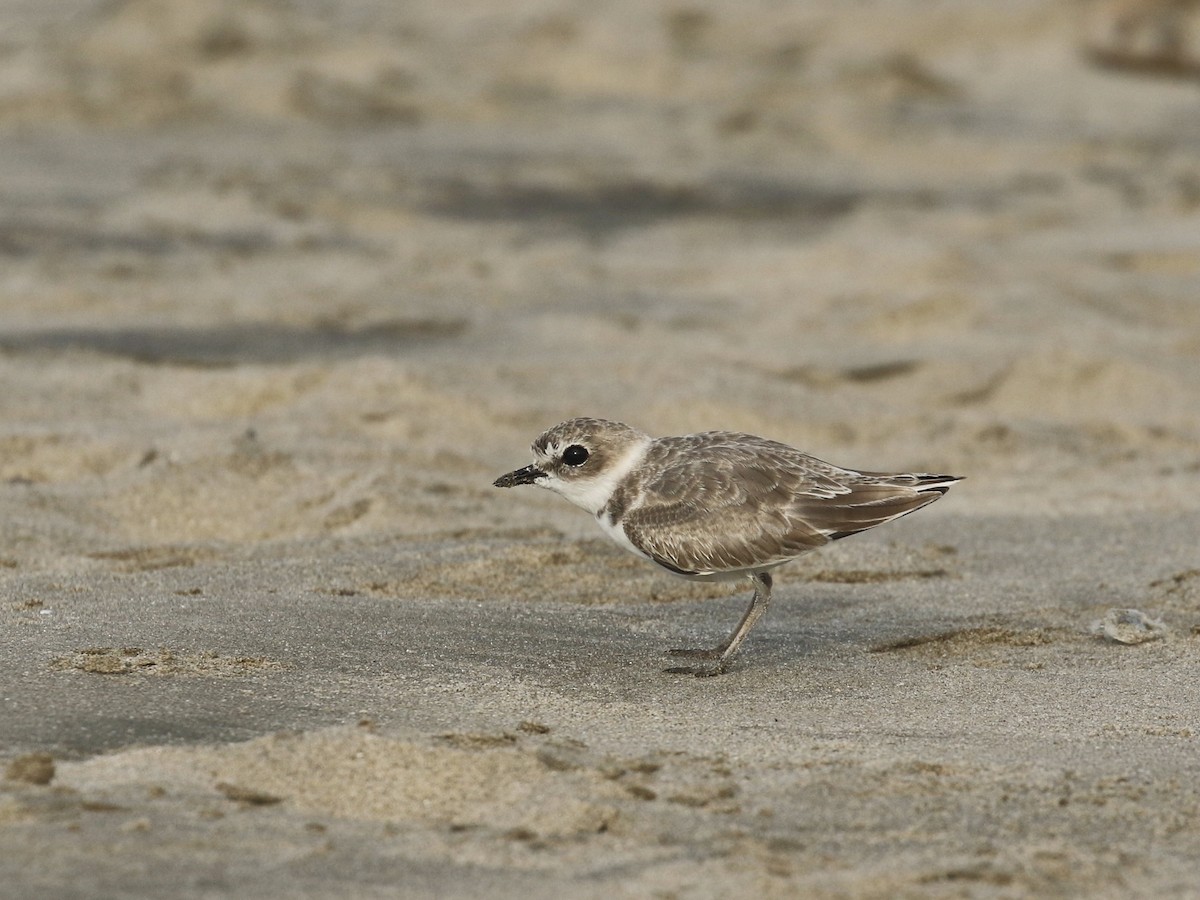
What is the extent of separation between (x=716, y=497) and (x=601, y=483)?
0.35 meters

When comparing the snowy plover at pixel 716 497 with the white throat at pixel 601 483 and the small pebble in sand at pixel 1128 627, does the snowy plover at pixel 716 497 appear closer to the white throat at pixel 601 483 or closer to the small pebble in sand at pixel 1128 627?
the white throat at pixel 601 483

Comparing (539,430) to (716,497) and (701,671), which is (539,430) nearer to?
(716,497)

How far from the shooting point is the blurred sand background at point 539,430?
133 inches

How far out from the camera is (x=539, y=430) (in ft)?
24.0

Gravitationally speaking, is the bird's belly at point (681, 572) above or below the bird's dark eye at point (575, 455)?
below

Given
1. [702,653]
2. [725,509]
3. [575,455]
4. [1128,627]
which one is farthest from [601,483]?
[1128,627]

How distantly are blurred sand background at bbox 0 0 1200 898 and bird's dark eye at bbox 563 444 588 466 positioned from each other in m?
0.49

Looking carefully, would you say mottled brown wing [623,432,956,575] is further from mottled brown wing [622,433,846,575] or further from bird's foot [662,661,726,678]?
bird's foot [662,661,726,678]

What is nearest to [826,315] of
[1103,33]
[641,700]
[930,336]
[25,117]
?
[930,336]

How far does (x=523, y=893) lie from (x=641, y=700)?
4.10 feet

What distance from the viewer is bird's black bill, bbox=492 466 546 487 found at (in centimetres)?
486

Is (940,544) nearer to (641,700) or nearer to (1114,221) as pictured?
(641,700)

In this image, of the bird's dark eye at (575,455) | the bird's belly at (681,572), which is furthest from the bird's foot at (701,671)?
the bird's dark eye at (575,455)

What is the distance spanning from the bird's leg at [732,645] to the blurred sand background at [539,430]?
0.24 ft
